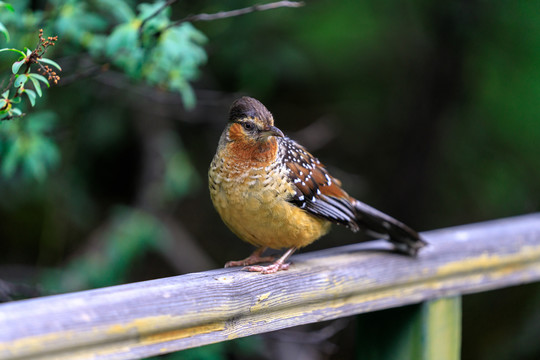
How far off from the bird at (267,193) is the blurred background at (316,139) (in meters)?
1.13

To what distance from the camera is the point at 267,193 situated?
246cm

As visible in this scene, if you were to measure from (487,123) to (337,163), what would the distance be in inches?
65.1

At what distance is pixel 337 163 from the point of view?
660 cm

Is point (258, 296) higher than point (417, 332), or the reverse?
point (258, 296)

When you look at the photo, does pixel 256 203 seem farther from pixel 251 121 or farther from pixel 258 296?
pixel 258 296

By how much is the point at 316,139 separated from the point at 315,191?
2426 mm

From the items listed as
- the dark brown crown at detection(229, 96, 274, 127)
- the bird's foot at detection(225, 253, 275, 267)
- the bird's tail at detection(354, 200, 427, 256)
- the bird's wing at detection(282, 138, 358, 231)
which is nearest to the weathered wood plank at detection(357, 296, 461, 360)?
the bird's tail at detection(354, 200, 427, 256)

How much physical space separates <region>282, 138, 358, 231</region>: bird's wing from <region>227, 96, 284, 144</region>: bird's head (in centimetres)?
23

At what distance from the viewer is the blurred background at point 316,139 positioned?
4.21 metres

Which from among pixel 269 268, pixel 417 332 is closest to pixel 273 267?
pixel 269 268

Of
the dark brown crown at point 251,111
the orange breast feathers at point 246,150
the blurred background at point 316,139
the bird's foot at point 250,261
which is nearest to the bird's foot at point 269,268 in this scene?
the bird's foot at point 250,261

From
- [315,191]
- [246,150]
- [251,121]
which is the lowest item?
[315,191]

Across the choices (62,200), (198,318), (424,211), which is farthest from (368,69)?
(198,318)

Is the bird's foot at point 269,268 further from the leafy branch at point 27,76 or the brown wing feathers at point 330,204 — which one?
the leafy branch at point 27,76
